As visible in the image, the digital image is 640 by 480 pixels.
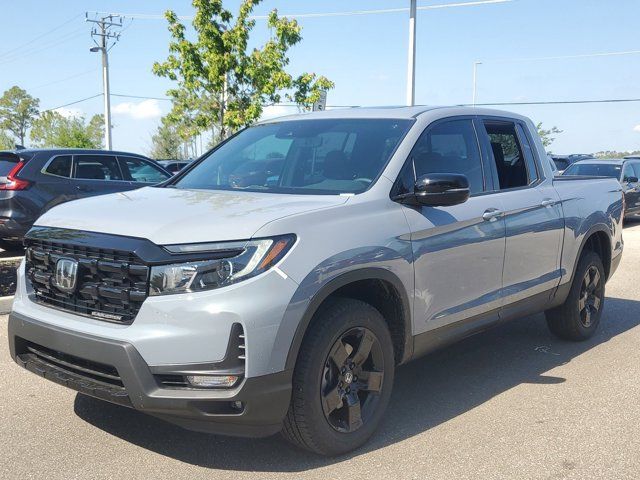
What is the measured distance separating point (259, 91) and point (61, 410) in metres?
14.4

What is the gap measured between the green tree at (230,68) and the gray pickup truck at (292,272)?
12.5 metres

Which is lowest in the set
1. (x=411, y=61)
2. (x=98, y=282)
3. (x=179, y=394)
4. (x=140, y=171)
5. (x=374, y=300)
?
(x=179, y=394)

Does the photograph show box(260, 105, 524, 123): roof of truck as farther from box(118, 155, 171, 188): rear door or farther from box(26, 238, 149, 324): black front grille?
box(118, 155, 171, 188): rear door

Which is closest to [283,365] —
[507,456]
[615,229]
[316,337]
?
[316,337]

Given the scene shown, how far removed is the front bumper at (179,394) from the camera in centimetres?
321

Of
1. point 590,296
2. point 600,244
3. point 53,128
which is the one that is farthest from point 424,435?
point 53,128

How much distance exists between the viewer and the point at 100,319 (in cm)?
344

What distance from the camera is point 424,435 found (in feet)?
13.4

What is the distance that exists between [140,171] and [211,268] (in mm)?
8628

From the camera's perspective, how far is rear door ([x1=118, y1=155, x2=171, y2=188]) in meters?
11.2

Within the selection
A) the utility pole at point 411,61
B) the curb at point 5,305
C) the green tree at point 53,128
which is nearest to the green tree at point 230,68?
the utility pole at point 411,61

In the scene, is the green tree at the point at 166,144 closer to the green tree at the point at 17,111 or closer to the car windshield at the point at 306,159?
the green tree at the point at 17,111

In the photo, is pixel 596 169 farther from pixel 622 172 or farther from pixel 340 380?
pixel 340 380

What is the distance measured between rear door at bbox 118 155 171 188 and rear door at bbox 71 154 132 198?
10 cm
